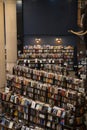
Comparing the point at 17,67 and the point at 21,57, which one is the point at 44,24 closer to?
the point at 21,57

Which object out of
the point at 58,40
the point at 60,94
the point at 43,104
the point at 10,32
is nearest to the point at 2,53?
the point at 10,32

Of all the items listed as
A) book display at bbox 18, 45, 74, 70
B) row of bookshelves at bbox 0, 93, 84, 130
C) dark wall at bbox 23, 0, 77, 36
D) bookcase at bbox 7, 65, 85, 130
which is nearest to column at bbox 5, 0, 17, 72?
book display at bbox 18, 45, 74, 70

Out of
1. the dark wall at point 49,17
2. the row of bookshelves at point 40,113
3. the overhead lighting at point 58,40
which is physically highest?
the dark wall at point 49,17

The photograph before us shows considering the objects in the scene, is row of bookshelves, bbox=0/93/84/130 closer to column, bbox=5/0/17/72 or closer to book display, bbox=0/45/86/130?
book display, bbox=0/45/86/130

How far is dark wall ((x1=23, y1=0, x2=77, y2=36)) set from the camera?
2480 centimetres

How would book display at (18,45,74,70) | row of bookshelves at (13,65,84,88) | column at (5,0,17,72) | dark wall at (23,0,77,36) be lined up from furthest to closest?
dark wall at (23,0,77,36) < book display at (18,45,74,70) < column at (5,0,17,72) < row of bookshelves at (13,65,84,88)

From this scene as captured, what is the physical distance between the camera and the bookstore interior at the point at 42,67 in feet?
32.0

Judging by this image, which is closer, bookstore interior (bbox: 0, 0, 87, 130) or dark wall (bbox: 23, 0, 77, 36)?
bookstore interior (bbox: 0, 0, 87, 130)

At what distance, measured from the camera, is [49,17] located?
82.1ft

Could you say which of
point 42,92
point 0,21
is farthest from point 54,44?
point 42,92

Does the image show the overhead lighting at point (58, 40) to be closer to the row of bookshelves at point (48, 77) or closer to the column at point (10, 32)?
the column at point (10, 32)

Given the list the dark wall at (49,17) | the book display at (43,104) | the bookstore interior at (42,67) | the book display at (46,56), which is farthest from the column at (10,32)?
the dark wall at (49,17)

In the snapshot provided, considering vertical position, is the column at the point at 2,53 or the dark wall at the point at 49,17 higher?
the dark wall at the point at 49,17

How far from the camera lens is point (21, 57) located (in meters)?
22.7
